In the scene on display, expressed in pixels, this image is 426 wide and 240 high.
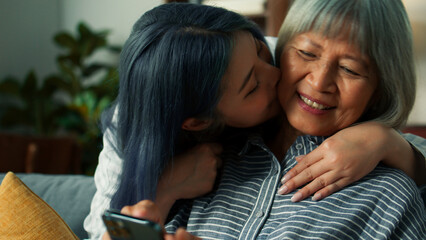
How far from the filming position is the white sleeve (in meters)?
1.58

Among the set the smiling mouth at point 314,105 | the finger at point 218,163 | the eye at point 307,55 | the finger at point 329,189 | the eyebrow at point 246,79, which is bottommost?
the finger at point 218,163

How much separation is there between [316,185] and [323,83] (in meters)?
0.27

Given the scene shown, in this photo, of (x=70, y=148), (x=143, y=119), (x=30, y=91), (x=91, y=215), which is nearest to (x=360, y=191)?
(x=143, y=119)

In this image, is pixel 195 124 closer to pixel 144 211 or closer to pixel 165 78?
pixel 165 78

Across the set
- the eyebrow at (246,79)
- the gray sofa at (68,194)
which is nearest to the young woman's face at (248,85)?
the eyebrow at (246,79)

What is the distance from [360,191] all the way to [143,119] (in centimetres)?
59

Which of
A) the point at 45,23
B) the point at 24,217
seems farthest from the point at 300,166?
the point at 45,23

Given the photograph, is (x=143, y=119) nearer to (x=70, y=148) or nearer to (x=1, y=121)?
(x=70, y=148)

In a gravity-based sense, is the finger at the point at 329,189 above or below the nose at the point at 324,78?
below

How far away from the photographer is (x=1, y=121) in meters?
4.43

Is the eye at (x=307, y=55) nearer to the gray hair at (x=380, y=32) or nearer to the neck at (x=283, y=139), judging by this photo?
the gray hair at (x=380, y=32)

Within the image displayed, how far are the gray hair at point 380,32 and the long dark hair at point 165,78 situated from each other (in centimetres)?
19

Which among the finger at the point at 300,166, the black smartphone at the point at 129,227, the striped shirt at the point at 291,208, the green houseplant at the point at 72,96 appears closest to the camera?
the black smartphone at the point at 129,227

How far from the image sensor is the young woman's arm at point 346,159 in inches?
50.0
